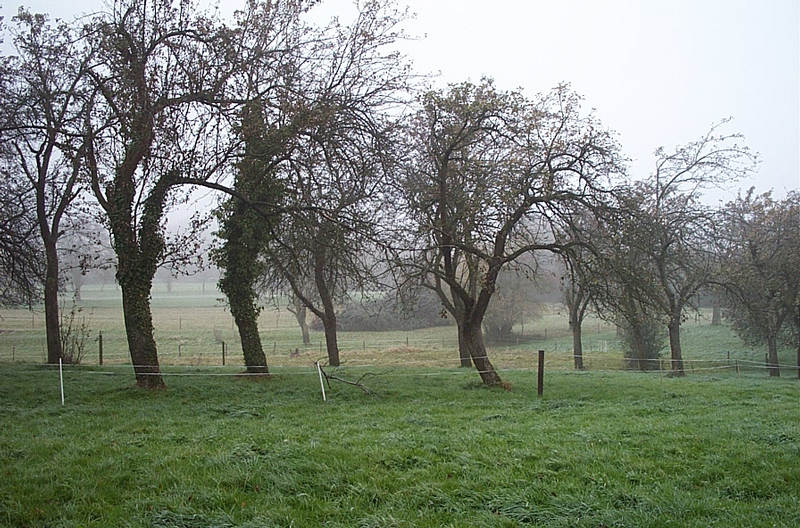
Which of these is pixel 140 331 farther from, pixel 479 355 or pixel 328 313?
pixel 328 313

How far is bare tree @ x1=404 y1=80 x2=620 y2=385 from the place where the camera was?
15.8m

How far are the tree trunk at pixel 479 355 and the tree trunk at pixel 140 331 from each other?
809 centimetres

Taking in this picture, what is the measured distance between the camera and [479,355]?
17062 mm

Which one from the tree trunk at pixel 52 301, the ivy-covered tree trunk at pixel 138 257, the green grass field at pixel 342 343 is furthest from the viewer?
the green grass field at pixel 342 343

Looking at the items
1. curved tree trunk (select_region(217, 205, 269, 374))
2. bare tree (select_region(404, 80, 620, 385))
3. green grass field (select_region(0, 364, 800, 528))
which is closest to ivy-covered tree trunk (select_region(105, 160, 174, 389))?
green grass field (select_region(0, 364, 800, 528))

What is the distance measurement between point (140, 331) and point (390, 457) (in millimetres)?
9247

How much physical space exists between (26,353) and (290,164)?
22738mm

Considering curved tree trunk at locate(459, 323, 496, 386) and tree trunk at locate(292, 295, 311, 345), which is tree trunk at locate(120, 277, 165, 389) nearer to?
curved tree trunk at locate(459, 323, 496, 386)

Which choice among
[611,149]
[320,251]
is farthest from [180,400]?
[611,149]

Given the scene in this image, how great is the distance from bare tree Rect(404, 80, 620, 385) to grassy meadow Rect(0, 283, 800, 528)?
3.46 meters

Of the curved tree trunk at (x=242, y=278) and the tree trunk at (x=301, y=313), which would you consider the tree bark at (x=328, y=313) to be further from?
the curved tree trunk at (x=242, y=278)

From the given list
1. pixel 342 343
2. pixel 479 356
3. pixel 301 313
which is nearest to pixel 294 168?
pixel 479 356

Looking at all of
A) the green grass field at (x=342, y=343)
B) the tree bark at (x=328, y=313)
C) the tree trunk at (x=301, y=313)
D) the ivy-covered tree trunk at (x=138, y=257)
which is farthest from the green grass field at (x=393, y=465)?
the tree trunk at (x=301, y=313)

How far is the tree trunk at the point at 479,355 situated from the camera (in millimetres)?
16391
